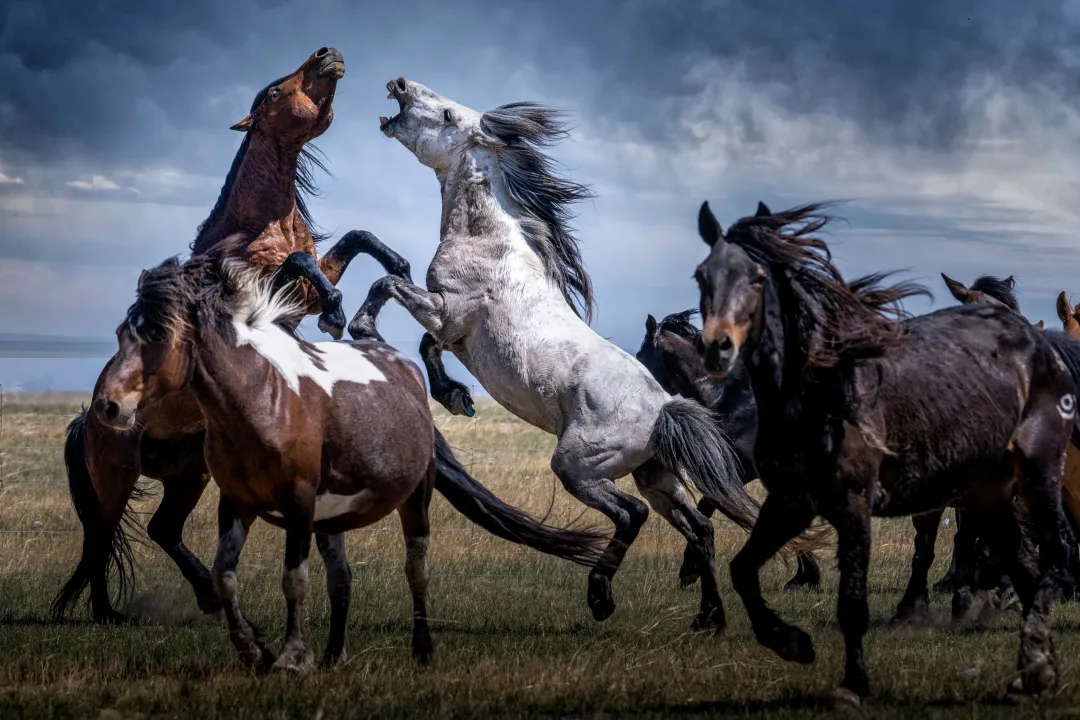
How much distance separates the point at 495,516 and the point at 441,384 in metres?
1.96

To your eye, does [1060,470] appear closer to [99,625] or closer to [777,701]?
[777,701]

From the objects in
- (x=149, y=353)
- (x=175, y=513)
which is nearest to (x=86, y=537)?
(x=175, y=513)

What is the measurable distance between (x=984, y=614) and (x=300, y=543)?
468 centimetres

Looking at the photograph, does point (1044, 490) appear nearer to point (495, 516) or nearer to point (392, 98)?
point (495, 516)

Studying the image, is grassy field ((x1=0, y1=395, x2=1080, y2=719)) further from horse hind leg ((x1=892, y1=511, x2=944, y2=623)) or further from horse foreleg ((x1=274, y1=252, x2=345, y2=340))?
horse foreleg ((x1=274, y1=252, x2=345, y2=340))

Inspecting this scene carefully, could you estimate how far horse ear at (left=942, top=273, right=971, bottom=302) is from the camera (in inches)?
392

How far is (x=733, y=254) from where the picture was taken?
17.5ft

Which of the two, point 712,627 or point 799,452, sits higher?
point 799,452

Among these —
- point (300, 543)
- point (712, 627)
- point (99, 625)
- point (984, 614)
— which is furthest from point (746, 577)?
point (99, 625)

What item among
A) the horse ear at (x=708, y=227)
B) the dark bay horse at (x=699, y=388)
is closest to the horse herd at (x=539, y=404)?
the horse ear at (x=708, y=227)

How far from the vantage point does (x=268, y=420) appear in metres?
5.90

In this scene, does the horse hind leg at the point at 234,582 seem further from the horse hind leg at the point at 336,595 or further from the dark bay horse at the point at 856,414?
the dark bay horse at the point at 856,414

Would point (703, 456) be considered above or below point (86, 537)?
above

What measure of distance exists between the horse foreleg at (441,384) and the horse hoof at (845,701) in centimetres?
427
